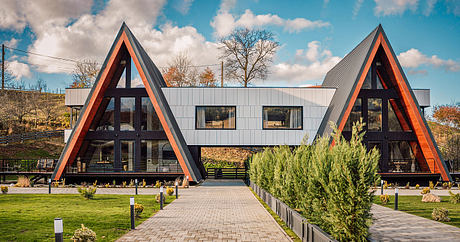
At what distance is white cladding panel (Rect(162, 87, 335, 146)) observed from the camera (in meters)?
25.2

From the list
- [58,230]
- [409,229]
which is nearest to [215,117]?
[409,229]

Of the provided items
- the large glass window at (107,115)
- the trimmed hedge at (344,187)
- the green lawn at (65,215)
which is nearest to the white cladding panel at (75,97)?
the large glass window at (107,115)

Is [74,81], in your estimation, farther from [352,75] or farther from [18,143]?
[352,75]

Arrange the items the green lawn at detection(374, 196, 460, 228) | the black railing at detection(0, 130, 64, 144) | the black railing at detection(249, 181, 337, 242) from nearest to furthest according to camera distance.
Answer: the black railing at detection(249, 181, 337, 242), the green lawn at detection(374, 196, 460, 228), the black railing at detection(0, 130, 64, 144)

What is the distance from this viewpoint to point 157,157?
25.3 meters

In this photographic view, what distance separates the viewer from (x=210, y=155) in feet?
157

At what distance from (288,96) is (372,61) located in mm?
5914

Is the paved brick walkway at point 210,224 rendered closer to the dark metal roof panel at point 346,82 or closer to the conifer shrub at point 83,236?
the conifer shrub at point 83,236

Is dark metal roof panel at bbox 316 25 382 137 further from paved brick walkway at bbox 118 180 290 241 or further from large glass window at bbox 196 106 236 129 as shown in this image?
paved brick walkway at bbox 118 180 290 241

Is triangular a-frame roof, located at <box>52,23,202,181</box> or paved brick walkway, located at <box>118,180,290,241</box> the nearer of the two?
paved brick walkway, located at <box>118,180,290,241</box>

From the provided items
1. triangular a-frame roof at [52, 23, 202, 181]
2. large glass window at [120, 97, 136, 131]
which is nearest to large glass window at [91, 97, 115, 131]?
large glass window at [120, 97, 136, 131]

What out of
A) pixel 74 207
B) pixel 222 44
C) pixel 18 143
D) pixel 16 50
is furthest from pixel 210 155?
pixel 16 50

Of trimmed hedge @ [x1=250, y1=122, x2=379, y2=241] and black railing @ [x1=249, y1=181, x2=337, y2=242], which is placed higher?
trimmed hedge @ [x1=250, y1=122, x2=379, y2=241]

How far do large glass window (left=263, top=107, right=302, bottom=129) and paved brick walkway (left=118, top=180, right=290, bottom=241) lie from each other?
10.1 meters
